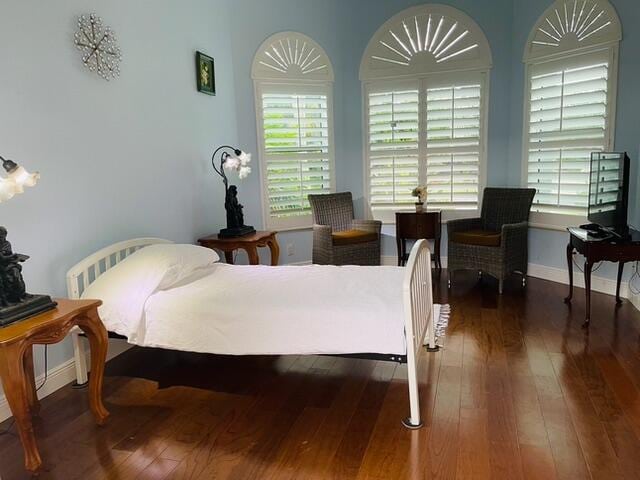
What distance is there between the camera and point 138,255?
3.02 meters

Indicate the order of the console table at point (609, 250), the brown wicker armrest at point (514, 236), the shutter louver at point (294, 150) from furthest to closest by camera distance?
the shutter louver at point (294, 150)
the brown wicker armrest at point (514, 236)
the console table at point (609, 250)

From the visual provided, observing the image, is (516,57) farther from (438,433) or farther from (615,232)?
(438,433)

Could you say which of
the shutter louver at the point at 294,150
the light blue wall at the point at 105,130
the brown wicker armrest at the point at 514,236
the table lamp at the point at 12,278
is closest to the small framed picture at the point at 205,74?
the light blue wall at the point at 105,130

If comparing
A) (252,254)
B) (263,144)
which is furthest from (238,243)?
(263,144)

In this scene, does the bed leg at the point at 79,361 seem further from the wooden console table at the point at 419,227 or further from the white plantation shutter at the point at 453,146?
the white plantation shutter at the point at 453,146

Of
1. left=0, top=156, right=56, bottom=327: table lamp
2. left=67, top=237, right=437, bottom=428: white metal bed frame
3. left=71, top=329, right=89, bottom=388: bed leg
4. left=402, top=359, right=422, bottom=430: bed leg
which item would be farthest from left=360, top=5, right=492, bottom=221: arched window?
left=0, top=156, right=56, bottom=327: table lamp

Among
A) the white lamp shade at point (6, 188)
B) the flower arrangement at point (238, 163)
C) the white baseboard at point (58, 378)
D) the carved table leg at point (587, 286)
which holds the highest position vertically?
the flower arrangement at point (238, 163)

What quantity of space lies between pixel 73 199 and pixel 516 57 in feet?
15.0

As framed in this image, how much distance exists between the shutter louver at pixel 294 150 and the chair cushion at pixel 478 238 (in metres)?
1.68

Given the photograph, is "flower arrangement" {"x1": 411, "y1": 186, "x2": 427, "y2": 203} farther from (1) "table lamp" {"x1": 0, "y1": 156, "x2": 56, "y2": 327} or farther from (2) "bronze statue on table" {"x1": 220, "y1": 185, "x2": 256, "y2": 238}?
(1) "table lamp" {"x1": 0, "y1": 156, "x2": 56, "y2": 327}

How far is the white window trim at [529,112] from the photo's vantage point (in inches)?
168

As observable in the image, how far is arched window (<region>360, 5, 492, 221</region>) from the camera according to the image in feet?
17.4

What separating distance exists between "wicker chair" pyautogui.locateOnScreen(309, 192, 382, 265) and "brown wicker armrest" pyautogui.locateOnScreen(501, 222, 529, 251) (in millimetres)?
1320

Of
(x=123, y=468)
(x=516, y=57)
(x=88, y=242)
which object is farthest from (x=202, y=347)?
(x=516, y=57)
